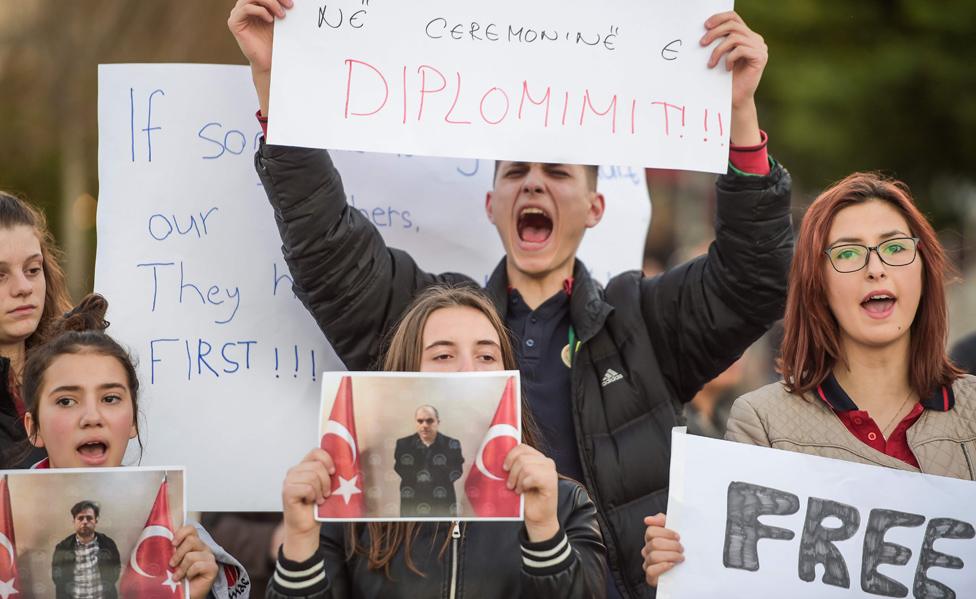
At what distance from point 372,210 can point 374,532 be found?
1.55 meters

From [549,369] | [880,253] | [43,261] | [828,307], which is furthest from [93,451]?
[880,253]

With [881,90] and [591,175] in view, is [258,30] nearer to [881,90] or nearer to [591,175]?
[591,175]

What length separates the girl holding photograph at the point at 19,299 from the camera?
3236 millimetres

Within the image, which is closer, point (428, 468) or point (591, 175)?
point (428, 468)

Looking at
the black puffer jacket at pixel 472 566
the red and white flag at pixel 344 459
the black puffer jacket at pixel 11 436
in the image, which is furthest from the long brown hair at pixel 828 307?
the black puffer jacket at pixel 11 436

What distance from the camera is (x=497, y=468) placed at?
2.61 meters

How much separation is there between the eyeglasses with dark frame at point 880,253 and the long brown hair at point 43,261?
7.02 ft

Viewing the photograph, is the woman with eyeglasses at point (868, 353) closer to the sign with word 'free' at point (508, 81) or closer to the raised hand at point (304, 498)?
the sign with word 'free' at point (508, 81)

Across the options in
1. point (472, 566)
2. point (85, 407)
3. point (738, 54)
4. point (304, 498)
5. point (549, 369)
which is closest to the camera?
point (304, 498)

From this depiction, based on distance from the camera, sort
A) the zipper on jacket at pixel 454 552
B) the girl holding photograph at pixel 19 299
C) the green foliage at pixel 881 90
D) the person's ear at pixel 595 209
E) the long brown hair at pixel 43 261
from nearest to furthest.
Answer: the zipper on jacket at pixel 454 552
the girl holding photograph at pixel 19 299
the long brown hair at pixel 43 261
the person's ear at pixel 595 209
the green foliage at pixel 881 90

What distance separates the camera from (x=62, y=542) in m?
2.63

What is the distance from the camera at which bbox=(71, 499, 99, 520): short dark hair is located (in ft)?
8.66

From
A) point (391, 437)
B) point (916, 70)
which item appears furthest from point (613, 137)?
point (916, 70)

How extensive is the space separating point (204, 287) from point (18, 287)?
675mm
